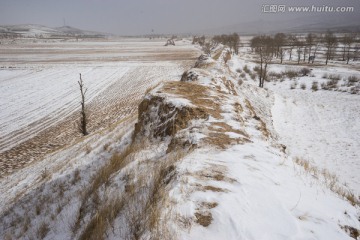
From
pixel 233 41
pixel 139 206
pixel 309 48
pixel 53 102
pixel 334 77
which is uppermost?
pixel 233 41

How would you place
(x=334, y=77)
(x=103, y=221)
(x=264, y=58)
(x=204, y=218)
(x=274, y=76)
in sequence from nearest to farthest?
(x=204, y=218) → (x=103, y=221) → (x=334, y=77) → (x=274, y=76) → (x=264, y=58)

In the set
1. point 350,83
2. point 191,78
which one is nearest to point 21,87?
point 191,78

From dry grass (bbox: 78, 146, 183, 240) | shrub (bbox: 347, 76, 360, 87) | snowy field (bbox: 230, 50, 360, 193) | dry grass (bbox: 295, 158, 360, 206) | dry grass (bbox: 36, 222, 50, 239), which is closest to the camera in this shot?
dry grass (bbox: 78, 146, 183, 240)

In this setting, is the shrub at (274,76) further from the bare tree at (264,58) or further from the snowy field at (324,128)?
the snowy field at (324,128)

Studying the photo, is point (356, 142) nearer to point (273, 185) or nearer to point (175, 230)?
point (273, 185)

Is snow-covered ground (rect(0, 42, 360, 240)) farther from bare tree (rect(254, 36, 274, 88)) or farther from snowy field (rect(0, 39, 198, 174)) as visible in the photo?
bare tree (rect(254, 36, 274, 88))

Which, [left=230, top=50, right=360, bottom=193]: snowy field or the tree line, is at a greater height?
the tree line

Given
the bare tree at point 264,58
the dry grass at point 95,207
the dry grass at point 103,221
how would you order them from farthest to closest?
the bare tree at point 264,58 < the dry grass at point 95,207 < the dry grass at point 103,221

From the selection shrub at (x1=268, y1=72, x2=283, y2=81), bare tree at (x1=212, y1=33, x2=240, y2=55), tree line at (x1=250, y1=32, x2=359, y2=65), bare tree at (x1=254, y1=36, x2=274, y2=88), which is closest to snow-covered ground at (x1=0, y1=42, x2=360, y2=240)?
bare tree at (x1=254, y1=36, x2=274, y2=88)

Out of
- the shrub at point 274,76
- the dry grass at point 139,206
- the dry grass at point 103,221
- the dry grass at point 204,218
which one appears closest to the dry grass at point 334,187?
the dry grass at point 204,218

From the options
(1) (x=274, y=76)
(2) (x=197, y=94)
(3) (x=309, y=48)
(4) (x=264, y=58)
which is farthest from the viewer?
(3) (x=309, y=48)

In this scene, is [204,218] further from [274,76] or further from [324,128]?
[274,76]

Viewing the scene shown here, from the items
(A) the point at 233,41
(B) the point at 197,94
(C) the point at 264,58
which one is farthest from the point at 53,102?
(A) the point at 233,41

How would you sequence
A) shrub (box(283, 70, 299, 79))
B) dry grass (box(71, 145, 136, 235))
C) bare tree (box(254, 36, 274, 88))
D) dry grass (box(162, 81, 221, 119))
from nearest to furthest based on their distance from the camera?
dry grass (box(71, 145, 136, 235)), dry grass (box(162, 81, 221, 119)), bare tree (box(254, 36, 274, 88)), shrub (box(283, 70, 299, 79))
